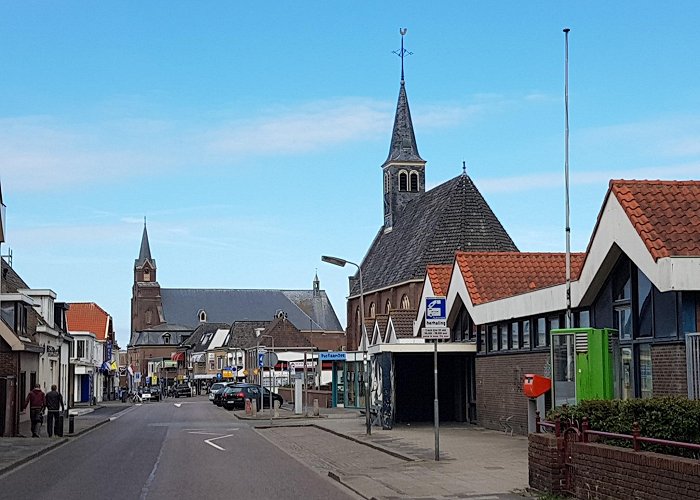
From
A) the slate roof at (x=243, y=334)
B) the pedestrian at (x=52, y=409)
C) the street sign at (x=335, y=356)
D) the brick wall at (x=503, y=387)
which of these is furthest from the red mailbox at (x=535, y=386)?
the slate roof at (x=243, y=334)

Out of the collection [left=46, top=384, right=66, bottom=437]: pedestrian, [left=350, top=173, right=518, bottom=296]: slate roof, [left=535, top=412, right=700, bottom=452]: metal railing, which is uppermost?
[left=350, top=173, right=518, bottom=296]: slate roof

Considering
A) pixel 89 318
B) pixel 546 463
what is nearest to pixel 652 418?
pixel 546 463

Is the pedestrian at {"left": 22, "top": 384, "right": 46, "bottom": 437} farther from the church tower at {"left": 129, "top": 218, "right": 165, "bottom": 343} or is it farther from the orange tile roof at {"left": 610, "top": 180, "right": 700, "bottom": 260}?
the church tower at {"left": 129, "top": 218, "right": 165, "bottom": 343}

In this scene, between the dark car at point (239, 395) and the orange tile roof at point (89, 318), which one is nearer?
the dark car at point (239, 395)

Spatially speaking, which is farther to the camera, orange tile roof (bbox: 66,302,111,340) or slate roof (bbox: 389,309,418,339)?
orange tile roof (bbox: 66,302,111,340)

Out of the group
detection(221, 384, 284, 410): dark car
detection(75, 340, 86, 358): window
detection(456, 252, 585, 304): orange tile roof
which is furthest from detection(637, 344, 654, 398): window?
detection(75, 340, 86, 358): window

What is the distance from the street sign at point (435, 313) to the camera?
21.8m

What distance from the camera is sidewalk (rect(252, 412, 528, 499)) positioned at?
16.4m

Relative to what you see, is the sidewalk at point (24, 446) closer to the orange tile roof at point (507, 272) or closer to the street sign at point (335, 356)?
the orange tile roof at point (507, 272)

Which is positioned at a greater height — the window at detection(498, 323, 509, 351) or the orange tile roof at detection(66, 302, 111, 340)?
the orange tile roof at detection(66, 302, 111, 340)

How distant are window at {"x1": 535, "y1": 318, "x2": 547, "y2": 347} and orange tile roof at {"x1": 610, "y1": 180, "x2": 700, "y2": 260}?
7.31m

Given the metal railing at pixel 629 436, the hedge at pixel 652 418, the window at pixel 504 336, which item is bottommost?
the metal railing at pixel 629 436

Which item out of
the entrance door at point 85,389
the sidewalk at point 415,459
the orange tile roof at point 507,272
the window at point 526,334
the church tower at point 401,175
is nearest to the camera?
the sidewalk at point 415,459

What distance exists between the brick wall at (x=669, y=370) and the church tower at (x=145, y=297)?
147 metres
